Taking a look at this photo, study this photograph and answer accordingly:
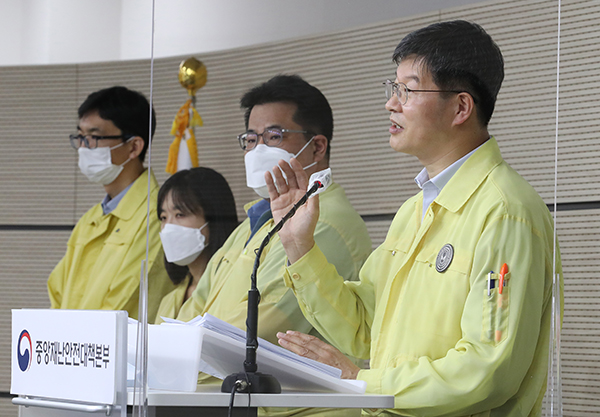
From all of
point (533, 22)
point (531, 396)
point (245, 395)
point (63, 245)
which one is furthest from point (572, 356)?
point (63, 245)

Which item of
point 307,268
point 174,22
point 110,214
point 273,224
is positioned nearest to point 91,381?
point 307,268

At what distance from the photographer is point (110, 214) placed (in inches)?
154

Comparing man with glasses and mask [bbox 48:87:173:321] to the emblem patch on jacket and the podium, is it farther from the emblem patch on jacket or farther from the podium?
the emblem patch on jacket

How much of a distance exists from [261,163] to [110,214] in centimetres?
159

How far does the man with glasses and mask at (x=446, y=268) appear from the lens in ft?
5.92

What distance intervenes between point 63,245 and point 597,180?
3.18m

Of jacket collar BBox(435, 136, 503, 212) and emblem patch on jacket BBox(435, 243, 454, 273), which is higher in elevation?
jacket collar BBox(435, 136, 503, 212)

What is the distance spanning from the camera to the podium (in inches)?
59.7

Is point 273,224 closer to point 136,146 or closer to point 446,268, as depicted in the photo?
point 446,268

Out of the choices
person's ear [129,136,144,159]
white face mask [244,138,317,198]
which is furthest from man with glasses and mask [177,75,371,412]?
person's ear [129,136,144,159]

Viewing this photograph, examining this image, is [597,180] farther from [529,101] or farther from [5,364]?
[5,364]

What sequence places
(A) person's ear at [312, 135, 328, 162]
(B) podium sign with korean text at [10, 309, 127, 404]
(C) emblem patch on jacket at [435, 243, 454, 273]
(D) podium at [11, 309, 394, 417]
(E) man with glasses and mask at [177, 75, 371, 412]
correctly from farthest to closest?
(A) person's ear at [312, 135, 328, 162], (E) man with glasses and mask at [177, 75, 371, 412], (C) emblem patch on jacket at [435, 243, 454, 273], (B) podium sign with korean text at [10, 309, 127, 404], (D) podium at [11, 309, 394, 417]

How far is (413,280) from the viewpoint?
206cm

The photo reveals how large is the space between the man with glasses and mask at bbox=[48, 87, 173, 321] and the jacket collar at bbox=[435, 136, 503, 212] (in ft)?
6.09
